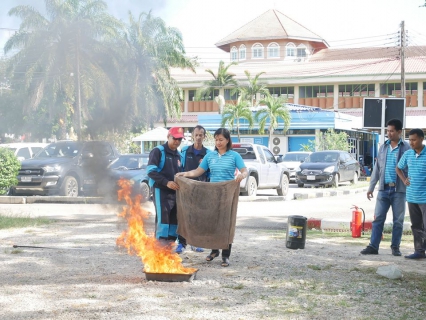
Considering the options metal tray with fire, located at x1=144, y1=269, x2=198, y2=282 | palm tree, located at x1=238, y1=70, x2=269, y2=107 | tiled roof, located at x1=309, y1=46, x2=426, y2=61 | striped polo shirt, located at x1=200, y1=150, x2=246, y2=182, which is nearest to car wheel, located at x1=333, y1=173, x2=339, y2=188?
striped polo shirt, located at x1=200, y1=150, x2=246, y2=182

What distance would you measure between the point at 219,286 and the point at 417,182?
3512mm

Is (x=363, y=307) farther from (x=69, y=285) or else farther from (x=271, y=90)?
(x=271, y=90)

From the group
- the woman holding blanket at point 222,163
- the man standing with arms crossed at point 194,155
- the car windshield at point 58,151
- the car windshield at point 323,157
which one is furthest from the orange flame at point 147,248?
the car windshield at point 323,157

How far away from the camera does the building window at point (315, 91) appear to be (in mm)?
57812

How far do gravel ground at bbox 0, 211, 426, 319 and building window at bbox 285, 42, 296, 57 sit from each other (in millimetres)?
63303

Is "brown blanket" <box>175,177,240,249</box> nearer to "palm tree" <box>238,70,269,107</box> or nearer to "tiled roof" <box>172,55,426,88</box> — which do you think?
"palm tree" <box>238,70,269,107</box>

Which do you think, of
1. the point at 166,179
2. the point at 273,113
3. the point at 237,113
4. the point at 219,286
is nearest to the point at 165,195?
Result: the point at 166,179

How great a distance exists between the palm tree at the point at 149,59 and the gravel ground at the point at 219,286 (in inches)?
110

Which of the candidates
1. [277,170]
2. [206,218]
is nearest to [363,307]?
[206,218]

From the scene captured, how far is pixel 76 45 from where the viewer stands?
9.90 m

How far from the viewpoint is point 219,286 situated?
7180 mm

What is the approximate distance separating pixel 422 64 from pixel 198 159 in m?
50.1

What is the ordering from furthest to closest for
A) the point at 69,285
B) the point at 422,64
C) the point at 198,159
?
the point at 422,64, the point at 198,159, the point at 69,285

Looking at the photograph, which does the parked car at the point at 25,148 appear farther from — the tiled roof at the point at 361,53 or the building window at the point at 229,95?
the tiled roof at the point at 361,53
